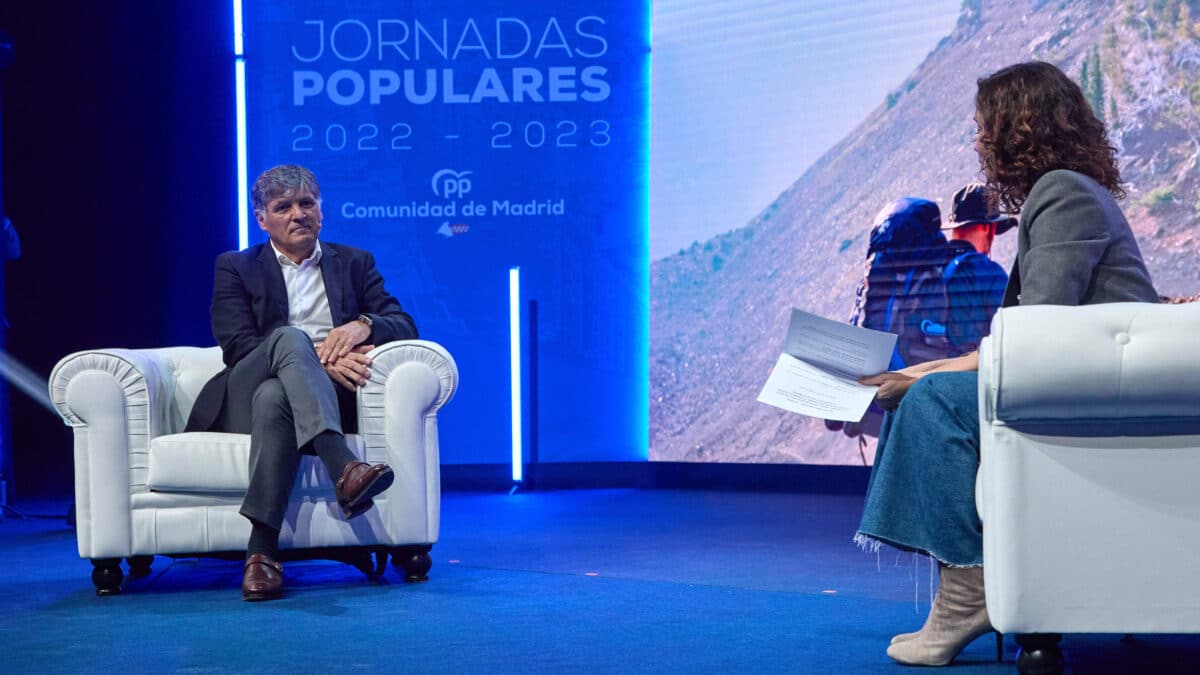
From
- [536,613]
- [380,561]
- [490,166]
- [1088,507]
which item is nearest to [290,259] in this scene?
[380,561]

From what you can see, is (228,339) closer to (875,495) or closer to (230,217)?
(875,495)

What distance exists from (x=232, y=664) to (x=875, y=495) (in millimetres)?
1097

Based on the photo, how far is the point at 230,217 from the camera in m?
5.76

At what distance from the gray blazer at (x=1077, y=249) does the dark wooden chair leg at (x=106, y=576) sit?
6.93 ft

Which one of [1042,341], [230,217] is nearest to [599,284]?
[230,217]

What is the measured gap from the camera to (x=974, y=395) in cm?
207

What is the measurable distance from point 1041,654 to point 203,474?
193 centimetres

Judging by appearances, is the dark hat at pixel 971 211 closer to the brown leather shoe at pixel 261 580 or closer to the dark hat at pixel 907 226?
the dark hat at pixel 907 226

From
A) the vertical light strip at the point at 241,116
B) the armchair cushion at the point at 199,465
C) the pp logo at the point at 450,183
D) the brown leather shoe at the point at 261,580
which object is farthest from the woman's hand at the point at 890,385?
the vertical light strip at the point at 241,116

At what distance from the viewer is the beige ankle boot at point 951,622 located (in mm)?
2084

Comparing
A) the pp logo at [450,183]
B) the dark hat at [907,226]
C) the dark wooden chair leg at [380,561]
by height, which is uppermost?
the pp logo at [450,183]

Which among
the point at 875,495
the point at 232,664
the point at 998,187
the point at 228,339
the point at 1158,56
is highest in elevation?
the point at 1158,56

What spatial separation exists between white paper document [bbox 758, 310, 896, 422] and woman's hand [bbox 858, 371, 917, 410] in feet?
0.04

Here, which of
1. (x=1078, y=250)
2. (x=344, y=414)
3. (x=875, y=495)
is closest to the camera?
(x=1078, y=250)
